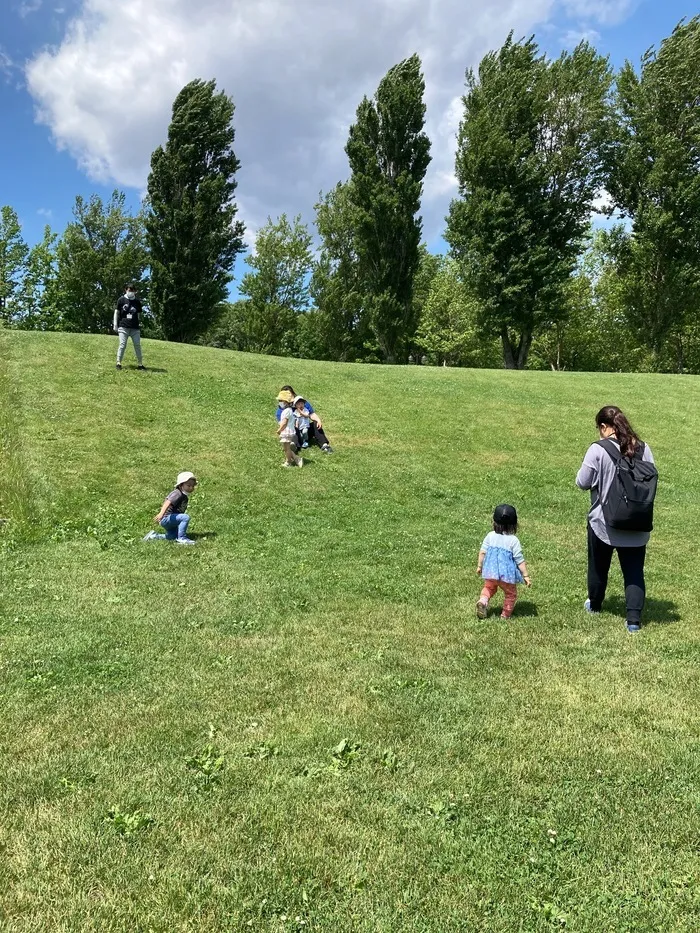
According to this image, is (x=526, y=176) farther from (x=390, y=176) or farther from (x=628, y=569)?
(x=628, y=569)

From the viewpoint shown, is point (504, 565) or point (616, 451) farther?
point (504, 565)

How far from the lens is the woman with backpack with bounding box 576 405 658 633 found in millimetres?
7094

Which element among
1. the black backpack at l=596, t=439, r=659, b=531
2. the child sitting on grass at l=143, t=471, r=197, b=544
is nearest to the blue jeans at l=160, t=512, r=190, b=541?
the child sitting on grass at l=143, t=471, r=197, b=544

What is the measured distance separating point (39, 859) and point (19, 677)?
2.73 meters

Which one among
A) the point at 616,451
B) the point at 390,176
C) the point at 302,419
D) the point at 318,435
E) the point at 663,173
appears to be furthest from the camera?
the point at 390,176

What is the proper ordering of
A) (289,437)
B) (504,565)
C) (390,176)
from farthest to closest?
(390,176), (289,437), (504,565)

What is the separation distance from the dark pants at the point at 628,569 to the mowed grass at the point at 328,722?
462 millimetres

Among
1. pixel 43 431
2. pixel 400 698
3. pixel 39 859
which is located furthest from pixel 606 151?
pixel 39 859

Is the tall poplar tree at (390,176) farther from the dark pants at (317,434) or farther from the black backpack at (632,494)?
the black backpack at (632,494)

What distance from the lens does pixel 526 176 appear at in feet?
135

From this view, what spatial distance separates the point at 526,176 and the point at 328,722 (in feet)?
146

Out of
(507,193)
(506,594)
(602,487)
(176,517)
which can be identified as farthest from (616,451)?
(507,193)

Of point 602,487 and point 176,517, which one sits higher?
point 602,487

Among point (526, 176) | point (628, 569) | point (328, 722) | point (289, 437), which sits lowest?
point (328, 722)
